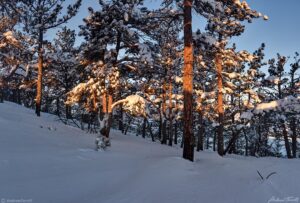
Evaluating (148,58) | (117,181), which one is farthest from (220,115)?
(117,181)

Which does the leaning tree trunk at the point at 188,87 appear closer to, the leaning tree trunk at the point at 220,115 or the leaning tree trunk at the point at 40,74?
the leaning tree trunk at the point at 220,115

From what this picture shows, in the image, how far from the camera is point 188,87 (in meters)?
10.9

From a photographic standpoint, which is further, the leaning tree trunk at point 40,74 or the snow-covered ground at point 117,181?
the leaning tree trunk at point 40,74

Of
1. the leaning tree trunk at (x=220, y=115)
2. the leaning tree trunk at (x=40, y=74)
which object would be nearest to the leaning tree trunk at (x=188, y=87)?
the leaning tree trunk at (x=220, y=115)

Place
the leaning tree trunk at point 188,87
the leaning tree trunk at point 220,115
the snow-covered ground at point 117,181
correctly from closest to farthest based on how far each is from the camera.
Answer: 1. the snow-covered ground at point 117,181
2. the leaning tree trunk at point 188,87
3. the leaning tree trunk at point 220,115

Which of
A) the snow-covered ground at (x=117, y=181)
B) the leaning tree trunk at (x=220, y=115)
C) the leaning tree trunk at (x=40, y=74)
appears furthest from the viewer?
the leaning tree trunk at (x=40, y=74)

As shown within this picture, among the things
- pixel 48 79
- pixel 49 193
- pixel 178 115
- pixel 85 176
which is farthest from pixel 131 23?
pixel 48 79

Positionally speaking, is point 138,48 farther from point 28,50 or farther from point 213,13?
point 28,50

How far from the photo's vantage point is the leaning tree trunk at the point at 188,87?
10.6 m

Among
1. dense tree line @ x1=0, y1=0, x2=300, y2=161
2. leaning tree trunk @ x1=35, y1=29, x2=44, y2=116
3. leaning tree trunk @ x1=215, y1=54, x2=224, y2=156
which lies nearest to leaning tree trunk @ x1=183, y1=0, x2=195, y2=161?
dense tree line @ x1=0, y1=0, x2=300, y2=161

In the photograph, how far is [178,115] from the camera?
30.4 m

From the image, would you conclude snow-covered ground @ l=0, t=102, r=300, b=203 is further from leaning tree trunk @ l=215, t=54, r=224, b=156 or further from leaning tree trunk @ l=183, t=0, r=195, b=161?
leaning tree trunk @ l=215, t=54, r=224, b=156

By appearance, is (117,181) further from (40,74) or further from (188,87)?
(40,74)

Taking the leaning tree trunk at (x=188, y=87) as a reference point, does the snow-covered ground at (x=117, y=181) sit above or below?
below
